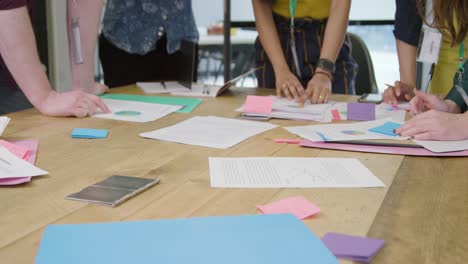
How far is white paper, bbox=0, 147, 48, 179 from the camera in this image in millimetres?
996

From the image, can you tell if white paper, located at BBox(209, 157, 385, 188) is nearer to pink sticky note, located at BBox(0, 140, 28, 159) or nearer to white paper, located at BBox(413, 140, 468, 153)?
white paper, located at BBox(413, 140, 468, 153)

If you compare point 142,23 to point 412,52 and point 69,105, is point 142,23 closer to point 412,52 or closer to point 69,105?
point 69,105

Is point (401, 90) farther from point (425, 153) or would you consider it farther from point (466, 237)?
point (466, 237)

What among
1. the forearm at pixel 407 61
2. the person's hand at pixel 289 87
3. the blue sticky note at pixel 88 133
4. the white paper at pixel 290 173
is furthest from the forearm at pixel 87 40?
the forearm at pixel 407 61

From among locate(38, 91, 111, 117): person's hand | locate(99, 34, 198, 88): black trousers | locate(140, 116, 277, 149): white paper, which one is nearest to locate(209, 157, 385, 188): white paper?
locate(140, 116, 277, 149): white paper

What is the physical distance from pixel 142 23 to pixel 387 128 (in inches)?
44.2

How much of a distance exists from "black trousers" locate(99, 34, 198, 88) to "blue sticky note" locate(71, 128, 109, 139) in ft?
2.89

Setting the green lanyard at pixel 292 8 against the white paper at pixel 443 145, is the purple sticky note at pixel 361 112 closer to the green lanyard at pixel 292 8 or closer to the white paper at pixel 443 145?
the white paper at pixel 443 145

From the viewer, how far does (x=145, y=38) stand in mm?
2150

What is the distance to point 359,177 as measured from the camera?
1.06 meters

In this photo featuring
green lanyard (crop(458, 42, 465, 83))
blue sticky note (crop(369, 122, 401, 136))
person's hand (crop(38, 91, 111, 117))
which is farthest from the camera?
green lanyard (crop(458, 42, 465, 83))

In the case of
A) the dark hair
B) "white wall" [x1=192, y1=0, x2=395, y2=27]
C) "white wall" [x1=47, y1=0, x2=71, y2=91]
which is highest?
the dark hair

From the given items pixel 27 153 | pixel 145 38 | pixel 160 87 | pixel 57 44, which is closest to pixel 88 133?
pixel 27 153

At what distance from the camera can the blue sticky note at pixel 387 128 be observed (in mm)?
1403
